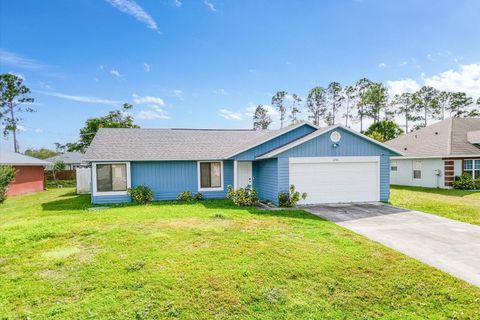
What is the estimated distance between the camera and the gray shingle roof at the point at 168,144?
14805 mm

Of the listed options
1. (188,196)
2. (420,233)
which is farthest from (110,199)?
(420,233)

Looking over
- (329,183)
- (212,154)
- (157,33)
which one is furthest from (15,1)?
(329,183)

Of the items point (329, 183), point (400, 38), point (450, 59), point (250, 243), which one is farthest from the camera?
point (450, 59)

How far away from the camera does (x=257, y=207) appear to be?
12.9m

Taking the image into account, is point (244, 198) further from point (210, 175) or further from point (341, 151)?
point (341, 151)

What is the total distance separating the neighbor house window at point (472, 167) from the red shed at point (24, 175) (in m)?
30.0

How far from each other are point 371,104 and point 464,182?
28063 millimetres

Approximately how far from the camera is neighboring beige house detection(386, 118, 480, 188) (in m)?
19.2

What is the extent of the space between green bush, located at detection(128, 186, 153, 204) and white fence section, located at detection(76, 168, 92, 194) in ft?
26.8

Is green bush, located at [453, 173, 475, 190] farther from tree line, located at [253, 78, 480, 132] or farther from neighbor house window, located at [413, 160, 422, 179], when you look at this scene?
tree line, located at [253, 78, 480, 132]

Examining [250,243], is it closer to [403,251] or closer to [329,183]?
[403,251]

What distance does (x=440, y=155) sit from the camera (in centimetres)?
1914

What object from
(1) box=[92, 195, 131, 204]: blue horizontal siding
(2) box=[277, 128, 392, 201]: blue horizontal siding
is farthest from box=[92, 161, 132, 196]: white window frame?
(2) box=[277, 128, 392, 201]: blue horizontal siding

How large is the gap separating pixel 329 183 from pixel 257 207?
354 cm
